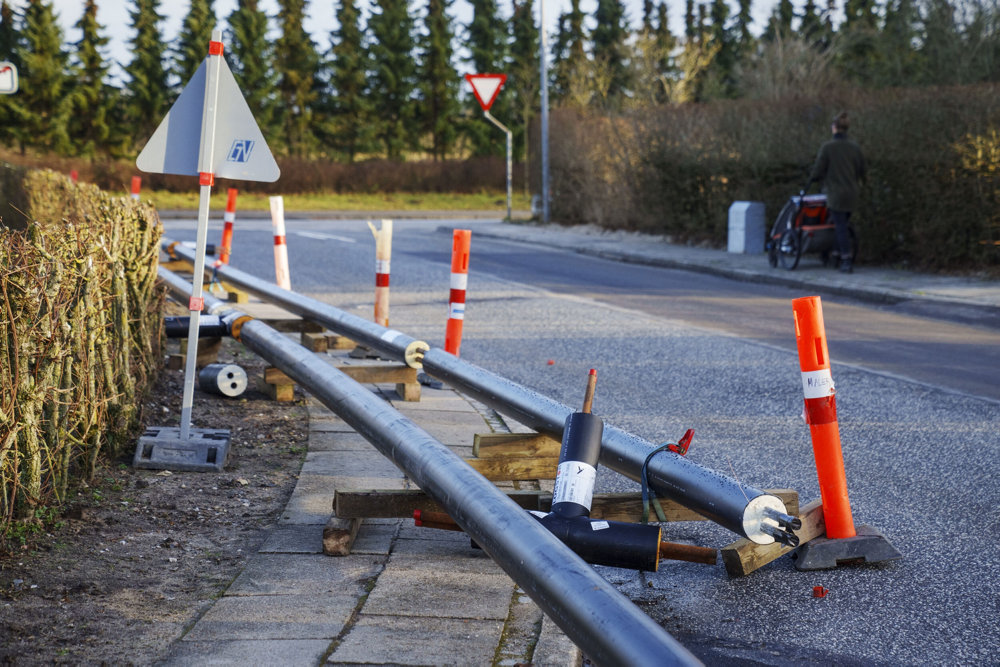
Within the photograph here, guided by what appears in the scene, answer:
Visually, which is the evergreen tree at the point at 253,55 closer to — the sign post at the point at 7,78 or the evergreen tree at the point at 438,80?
the evergreen tree at the point at 438,80

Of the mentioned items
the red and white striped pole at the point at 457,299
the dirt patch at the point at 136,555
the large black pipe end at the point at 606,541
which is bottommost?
the dirt patch at the point at 136,555

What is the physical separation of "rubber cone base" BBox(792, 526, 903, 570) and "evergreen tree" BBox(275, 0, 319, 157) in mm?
63078

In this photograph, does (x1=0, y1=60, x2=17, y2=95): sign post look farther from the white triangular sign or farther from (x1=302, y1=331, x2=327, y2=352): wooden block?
the white triangular sign

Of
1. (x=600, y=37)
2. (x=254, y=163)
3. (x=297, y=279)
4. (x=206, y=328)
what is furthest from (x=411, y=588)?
(x=600, y=37)

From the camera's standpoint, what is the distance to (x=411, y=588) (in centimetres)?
380

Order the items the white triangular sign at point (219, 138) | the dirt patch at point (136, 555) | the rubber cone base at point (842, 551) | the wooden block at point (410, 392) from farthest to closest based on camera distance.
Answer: the wooden block at point (410, 392)
the white triangular sign at point (219, 138)
the rubber cone base at point (842, 551)
the dirt patch at point (136, 555)

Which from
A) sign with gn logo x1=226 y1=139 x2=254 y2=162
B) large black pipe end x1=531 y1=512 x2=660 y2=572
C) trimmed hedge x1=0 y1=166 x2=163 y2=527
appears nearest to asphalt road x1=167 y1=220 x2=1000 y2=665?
large black pipe end x1=531 y1=512 x2=660 y2=572

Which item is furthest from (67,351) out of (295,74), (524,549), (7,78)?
(295,74)

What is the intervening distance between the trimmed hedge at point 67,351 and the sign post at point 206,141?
402mm

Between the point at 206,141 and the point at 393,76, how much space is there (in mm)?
63029

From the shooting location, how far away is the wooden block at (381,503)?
167 inches

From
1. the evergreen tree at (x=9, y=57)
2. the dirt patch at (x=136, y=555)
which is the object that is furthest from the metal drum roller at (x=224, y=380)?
the evergreen tree at (x=9, y=57)

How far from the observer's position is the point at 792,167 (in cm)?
1806

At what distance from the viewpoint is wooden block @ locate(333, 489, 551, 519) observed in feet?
14.0
